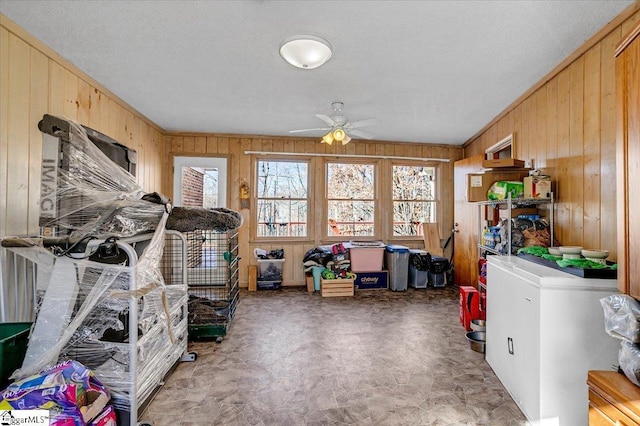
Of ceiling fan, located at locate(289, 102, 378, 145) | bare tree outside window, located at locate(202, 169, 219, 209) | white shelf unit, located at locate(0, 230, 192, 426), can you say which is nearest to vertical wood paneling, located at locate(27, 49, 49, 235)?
white shelf unit, located at locate(0, 230, 192, 426)

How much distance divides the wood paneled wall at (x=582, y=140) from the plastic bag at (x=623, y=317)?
1.09 m

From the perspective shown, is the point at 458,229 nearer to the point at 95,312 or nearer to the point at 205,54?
the point at 205,54

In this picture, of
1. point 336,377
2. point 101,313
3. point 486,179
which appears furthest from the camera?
point 486,179

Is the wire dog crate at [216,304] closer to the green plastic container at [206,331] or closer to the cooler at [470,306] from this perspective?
the green plastic container at [206,331]

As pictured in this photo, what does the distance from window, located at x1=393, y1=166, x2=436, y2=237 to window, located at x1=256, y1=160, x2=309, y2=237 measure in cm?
162

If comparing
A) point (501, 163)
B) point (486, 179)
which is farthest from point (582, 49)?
point (486, 179)

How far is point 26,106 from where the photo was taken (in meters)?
2.13

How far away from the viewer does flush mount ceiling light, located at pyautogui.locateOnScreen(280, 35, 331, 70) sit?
2014 mm

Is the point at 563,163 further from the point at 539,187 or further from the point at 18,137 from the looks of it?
the point at 18,137

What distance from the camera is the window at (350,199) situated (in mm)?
5078

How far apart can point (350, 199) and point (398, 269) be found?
1.42 meters

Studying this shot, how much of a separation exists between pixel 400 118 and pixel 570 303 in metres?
2.93

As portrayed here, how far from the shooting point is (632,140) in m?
1.19

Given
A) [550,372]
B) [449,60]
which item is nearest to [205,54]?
[449,60]
